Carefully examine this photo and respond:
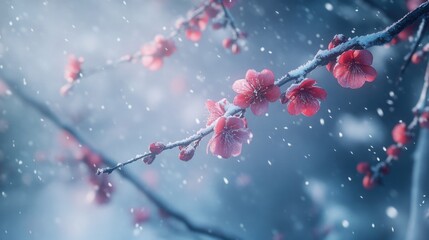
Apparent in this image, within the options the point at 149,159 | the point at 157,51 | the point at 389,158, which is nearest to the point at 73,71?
the point at 157,51

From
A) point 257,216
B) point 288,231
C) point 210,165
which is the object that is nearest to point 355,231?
point 288,231

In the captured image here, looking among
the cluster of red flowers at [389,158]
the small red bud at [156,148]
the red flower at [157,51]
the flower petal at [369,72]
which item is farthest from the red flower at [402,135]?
the small red bud at [156,148]

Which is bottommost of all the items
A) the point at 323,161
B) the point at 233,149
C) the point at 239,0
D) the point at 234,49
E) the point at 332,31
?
the point at 233,149

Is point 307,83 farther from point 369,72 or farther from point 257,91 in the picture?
point 369,72

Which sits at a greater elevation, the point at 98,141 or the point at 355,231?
the point at 98,141

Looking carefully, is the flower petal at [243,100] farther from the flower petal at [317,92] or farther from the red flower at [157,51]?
the red flower at [157,51]

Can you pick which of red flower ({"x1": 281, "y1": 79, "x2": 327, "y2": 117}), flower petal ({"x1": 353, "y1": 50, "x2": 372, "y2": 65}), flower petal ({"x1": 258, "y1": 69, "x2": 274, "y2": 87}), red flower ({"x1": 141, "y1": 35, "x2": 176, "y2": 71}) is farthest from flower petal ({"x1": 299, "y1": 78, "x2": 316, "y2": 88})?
red flower ({"x1": 141, "y1": 35, "x2": 176, "y2": 71})

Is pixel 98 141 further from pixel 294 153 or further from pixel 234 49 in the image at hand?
pixel 234 49
